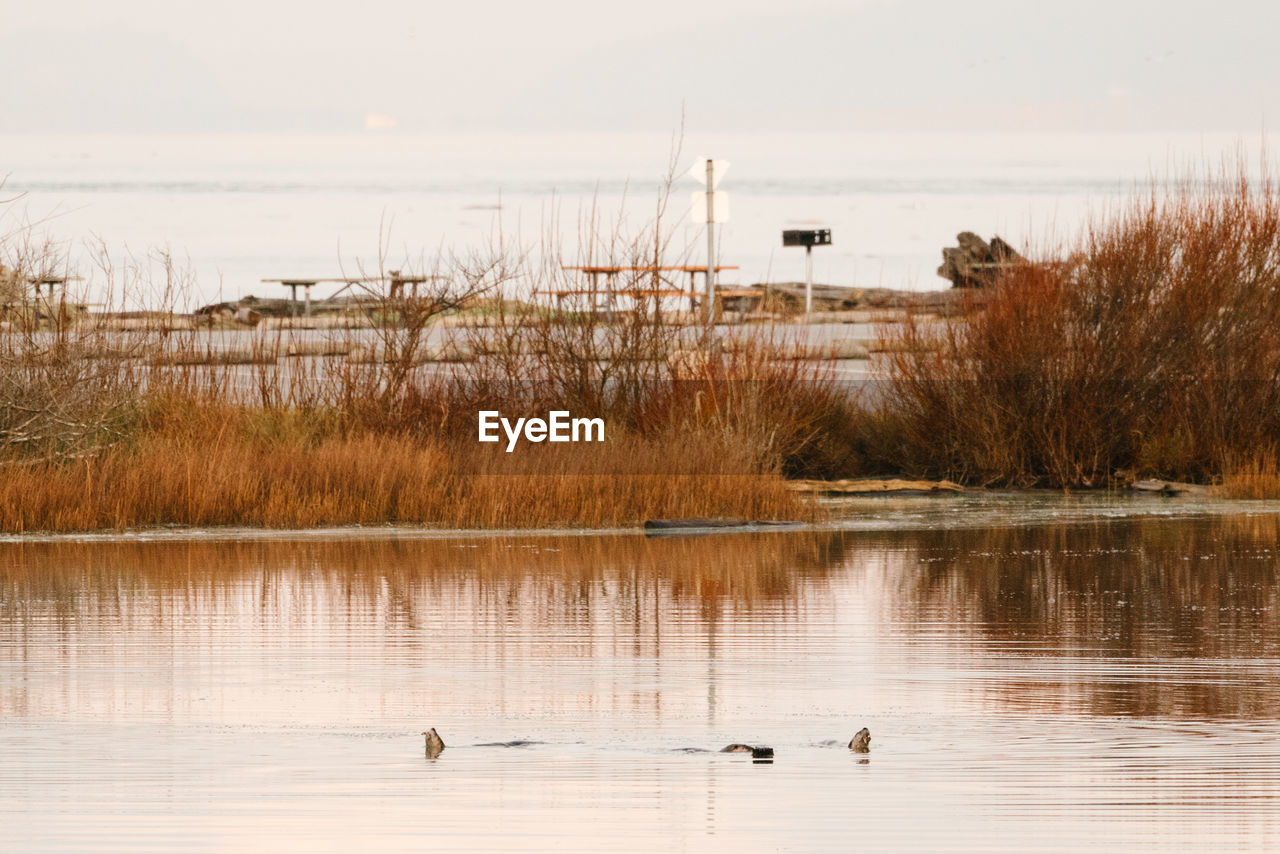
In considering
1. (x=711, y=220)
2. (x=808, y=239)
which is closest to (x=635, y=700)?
(x=711, y=220)

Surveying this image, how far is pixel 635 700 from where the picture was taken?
30.1ft

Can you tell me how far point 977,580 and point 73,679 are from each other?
7.00 m

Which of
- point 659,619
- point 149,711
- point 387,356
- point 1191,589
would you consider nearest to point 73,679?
point 149,711

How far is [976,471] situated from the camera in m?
23.6

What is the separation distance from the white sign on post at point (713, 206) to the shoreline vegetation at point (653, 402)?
89.1 inches

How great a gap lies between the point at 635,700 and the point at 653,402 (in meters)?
12.9

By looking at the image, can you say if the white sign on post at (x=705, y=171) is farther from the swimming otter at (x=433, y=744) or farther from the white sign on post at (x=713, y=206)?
the swimming otter at (x=433, y=744)

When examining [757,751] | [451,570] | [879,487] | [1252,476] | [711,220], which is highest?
[711,220]

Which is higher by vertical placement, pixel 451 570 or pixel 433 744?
pixel 451 570

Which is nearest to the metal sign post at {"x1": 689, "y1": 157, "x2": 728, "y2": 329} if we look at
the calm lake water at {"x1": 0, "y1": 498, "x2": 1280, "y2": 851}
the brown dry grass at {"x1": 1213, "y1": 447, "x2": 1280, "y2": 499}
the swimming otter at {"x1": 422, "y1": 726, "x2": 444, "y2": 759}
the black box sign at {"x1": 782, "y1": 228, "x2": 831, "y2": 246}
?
the brown dry grass at {"x1": 1213, "y1": 447, "x2": 1280, "y2": 499}

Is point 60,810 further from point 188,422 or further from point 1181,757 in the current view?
point 188,422

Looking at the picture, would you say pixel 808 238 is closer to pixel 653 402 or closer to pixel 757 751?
pixel 653 402

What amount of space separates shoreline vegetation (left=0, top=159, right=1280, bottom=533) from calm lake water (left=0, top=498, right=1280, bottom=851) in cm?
284

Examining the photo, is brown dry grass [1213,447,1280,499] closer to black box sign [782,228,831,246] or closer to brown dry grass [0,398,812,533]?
brown dry grass [0,398,812,533]
